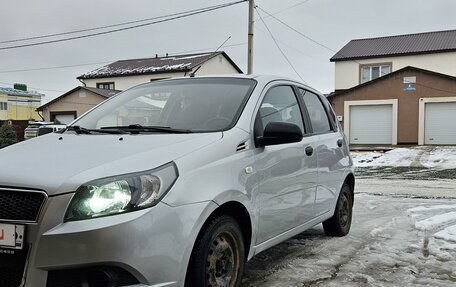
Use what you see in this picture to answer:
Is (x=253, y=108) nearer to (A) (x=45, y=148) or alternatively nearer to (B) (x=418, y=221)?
(A) (x=45, y=148)

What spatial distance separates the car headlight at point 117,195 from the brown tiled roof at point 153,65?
33.4 m

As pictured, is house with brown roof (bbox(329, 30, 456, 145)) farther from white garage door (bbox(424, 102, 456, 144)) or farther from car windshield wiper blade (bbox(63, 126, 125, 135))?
car windshield wiper blade (bbox(63, 126, 125, 135))

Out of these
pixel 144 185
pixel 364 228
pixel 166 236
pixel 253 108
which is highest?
pixel 253 108

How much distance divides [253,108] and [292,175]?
74 cm

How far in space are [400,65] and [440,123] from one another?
19.0 ft

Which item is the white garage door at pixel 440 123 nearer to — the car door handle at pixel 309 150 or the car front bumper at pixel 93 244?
the car door handle at pixel 309 150

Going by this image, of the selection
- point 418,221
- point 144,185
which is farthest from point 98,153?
point 418,221

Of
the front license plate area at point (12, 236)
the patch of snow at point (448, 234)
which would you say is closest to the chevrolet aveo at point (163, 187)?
the front license plate area at point (12, 236)

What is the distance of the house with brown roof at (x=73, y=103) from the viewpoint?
115ft

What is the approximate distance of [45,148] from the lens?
3143 mm

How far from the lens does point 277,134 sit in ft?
11.7

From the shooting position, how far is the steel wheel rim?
3.04 m

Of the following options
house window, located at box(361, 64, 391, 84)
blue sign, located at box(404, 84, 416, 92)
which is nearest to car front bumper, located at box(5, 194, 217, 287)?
blue sign, located at box(404, 84, 416, 92)

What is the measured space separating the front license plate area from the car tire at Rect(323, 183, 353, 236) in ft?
12.5
